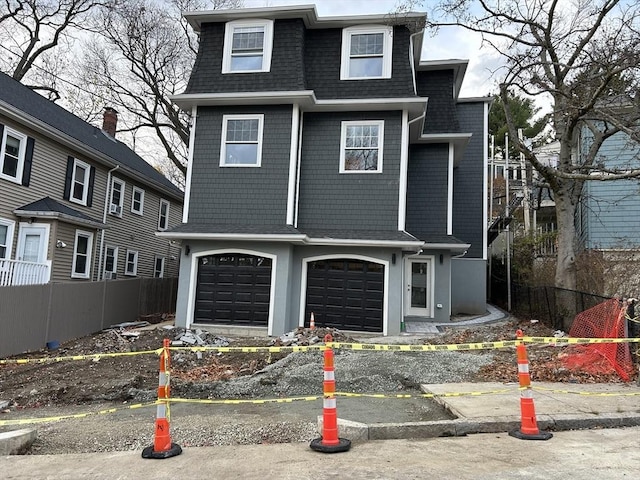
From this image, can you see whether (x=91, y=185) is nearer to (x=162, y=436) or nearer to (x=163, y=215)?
(x=163, y=215)

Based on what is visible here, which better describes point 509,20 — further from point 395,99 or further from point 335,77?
point 335,77

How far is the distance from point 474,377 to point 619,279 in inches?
314

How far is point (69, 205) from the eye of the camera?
1636 cm

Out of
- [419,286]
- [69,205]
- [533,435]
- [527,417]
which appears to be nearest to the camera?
[533,435]

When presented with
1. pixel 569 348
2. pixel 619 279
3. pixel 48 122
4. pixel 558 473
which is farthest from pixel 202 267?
pixel 619 279

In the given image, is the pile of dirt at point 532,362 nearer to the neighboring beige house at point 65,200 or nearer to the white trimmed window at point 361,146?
the white trimmed window at point 361,146

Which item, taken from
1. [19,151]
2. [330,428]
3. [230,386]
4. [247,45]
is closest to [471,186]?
[247,45]

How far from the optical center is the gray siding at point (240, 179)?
12.9 meters

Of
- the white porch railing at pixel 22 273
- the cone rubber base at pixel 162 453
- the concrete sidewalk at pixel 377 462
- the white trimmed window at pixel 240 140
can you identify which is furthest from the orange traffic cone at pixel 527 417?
the white porch railing at pixel 22 273

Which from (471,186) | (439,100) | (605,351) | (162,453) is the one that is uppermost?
(439,100)

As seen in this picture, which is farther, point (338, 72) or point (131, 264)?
point (131, 264)

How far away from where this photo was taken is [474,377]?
7508 mm

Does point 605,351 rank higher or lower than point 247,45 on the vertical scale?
lower

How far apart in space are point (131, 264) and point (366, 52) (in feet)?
46.3
